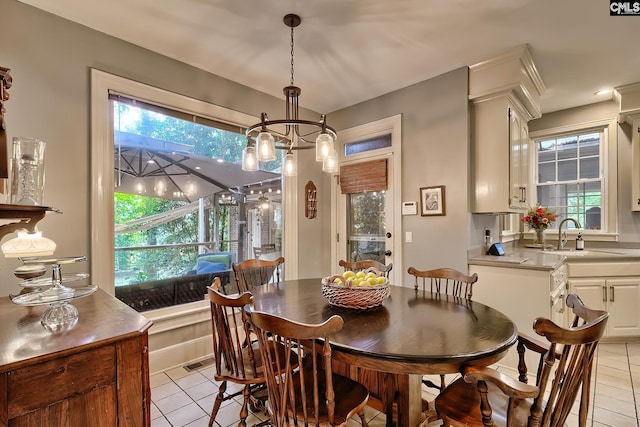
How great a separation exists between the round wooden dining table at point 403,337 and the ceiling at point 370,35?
2.00m

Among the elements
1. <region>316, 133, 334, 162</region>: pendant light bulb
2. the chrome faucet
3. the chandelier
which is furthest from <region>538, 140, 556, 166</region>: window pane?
<region>316, 133, 334, 162</region>: pendant light bulb

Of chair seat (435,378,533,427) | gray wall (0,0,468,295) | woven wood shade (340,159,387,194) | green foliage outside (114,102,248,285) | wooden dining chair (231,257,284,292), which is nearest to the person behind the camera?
chair seat (435,378,533,427)

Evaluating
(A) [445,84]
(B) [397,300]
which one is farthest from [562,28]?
(B) [397,300]

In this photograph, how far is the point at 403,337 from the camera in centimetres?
135

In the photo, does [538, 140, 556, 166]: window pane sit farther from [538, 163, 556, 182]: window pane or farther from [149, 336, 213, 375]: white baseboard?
[149, 336, 213, 375]: white baseboard

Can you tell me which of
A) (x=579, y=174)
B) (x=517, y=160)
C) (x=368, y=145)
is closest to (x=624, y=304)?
(x=579, y=174)

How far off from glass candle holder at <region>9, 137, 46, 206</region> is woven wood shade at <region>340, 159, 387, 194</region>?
296cm

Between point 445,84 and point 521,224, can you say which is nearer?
point 445,84

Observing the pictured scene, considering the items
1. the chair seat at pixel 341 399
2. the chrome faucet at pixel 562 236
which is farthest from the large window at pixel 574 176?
the chair seat at pixel 341 399

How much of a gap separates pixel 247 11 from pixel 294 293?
2023 millimetres

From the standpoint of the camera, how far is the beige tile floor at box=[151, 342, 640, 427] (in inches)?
78.3

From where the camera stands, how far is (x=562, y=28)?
2.35 m

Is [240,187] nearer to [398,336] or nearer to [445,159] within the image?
[445,159]

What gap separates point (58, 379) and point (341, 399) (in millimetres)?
1113
